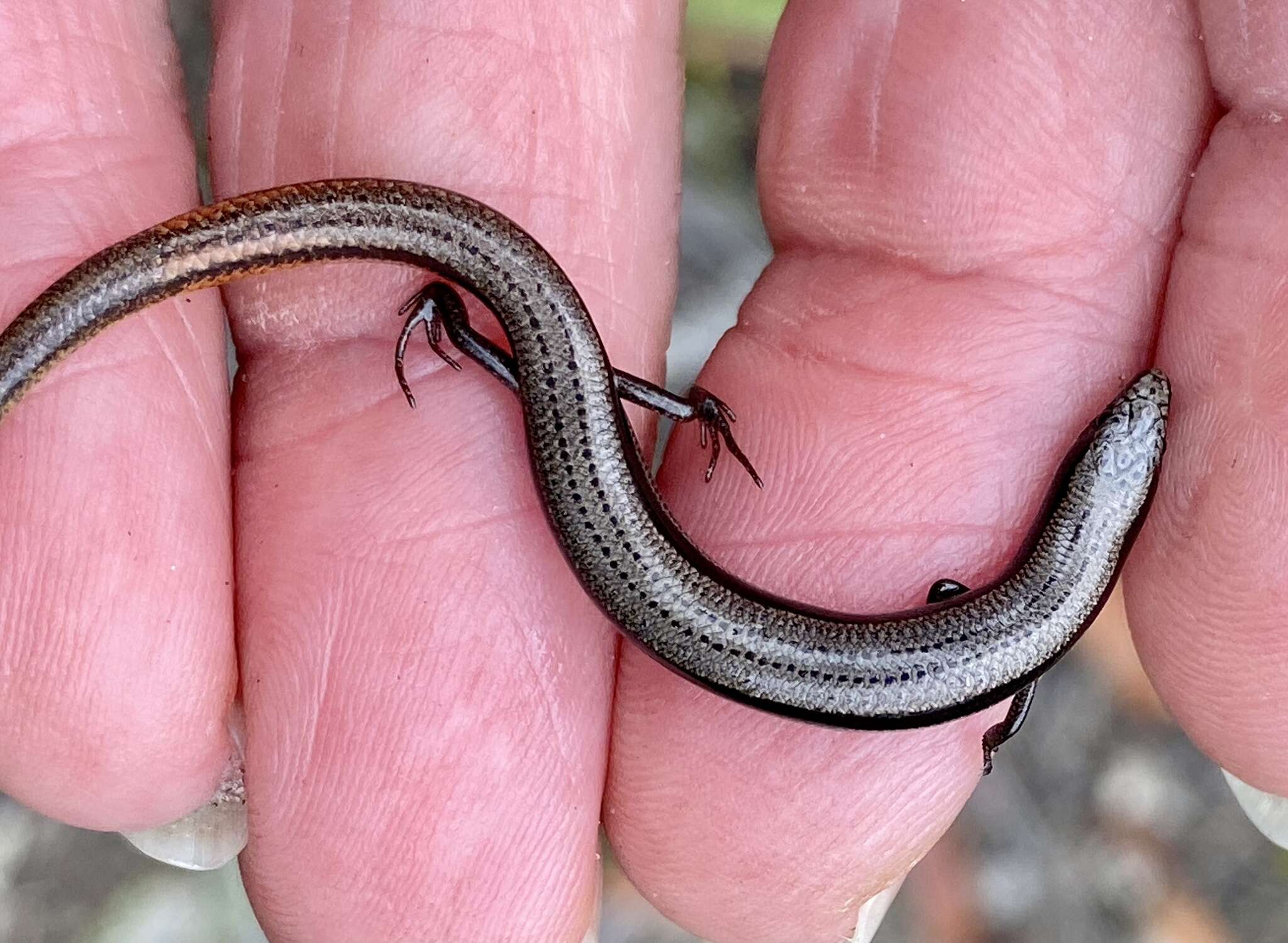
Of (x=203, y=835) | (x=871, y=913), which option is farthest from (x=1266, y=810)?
(x=203, y=835)

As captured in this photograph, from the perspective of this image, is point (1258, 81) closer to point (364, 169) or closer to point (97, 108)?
point (364, 169)

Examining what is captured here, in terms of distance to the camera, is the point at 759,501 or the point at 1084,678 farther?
the point at 1084,678

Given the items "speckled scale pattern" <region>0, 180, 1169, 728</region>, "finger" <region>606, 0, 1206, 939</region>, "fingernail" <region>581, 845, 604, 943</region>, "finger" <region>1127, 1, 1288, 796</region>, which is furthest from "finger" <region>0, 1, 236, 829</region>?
"finger" <region>1127, 1, 1288, 796</region>

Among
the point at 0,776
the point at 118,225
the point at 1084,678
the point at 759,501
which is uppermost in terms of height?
the point at 118,225

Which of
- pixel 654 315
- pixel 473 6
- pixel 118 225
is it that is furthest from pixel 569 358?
pixel 118 225

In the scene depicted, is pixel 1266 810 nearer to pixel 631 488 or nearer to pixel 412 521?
pixel 631 488

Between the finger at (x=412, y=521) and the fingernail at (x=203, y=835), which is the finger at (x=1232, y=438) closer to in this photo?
the finger at (x=412, y=521)

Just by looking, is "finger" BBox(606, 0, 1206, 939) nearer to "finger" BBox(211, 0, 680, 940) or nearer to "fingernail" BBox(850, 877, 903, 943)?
"fingernail" BBox(850, 877, 903, 943)
